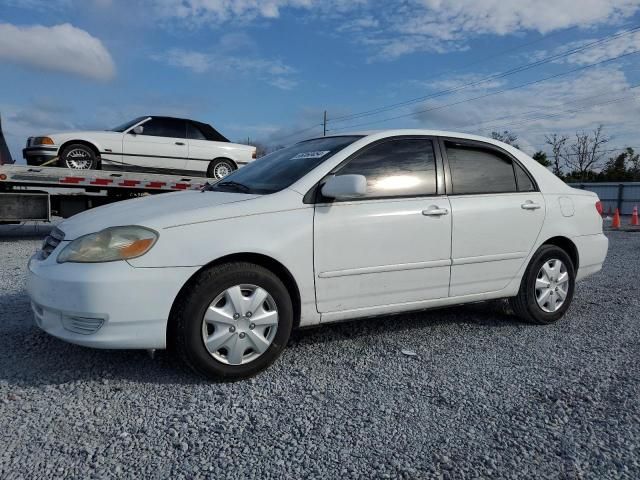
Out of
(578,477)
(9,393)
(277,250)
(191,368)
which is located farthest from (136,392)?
(578,477)

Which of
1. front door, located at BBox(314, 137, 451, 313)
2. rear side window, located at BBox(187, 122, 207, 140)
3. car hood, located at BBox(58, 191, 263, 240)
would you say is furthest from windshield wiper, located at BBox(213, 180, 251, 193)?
rear side window, located at BBox(187, 122, 207, 140)

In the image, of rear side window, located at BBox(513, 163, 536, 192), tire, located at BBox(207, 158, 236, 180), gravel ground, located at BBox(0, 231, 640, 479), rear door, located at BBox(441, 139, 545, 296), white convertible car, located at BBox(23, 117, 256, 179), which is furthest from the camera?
tire, located at BBox(207, 158, 236, 180)

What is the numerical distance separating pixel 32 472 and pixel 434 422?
1766 mm

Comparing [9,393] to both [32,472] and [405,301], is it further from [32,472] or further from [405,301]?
[405,301]

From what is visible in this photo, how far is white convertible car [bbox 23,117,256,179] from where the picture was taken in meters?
9.27

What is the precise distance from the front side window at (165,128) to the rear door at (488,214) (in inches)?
301

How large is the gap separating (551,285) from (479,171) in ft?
3.79

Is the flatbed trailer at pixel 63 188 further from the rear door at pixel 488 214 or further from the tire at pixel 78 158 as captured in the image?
the rear door at pixel 488 214

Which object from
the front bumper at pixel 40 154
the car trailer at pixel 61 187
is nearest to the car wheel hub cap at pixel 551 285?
the car trailer at pixel 61 187

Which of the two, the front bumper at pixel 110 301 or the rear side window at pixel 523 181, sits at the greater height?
the rear side window at pixel 523 181

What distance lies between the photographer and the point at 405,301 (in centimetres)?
356

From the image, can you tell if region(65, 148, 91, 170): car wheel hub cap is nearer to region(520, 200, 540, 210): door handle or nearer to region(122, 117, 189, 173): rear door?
region(122, 117, 189, 173): rear door

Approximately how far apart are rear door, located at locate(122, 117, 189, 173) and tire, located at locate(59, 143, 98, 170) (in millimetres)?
559

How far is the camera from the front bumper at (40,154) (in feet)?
29.9
